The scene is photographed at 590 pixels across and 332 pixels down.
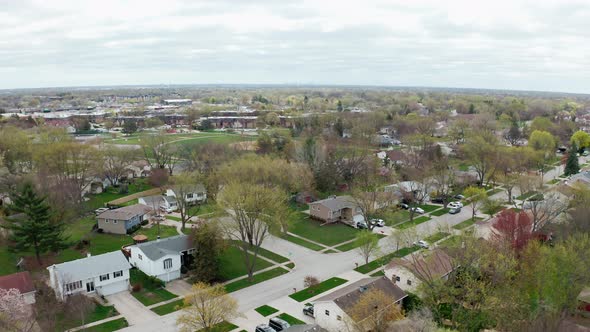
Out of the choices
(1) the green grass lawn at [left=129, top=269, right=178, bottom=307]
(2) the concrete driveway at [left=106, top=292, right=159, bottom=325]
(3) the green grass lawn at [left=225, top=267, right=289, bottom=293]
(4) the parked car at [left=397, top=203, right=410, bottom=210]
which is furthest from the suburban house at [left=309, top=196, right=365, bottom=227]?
(2) the concrete driveway at [left=106, top=292, right=159, bottom=325]

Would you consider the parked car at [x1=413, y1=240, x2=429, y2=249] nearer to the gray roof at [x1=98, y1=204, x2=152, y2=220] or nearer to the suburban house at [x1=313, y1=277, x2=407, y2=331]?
the suburban house at [x1=313, y1=277, x2=407, y2=331]

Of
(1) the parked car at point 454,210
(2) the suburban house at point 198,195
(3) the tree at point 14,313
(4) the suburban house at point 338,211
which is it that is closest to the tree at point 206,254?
(3) the tree at point 14,313

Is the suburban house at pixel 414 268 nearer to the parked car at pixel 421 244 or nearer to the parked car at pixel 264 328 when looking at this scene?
the parked car at pixel 421 244

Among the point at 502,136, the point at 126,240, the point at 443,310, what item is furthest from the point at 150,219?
the point at 502,136

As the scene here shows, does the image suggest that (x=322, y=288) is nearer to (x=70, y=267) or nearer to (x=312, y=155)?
(x=70, y=267)

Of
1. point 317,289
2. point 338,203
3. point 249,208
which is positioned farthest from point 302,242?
point 317,289

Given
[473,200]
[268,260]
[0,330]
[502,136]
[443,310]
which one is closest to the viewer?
[0,330]
